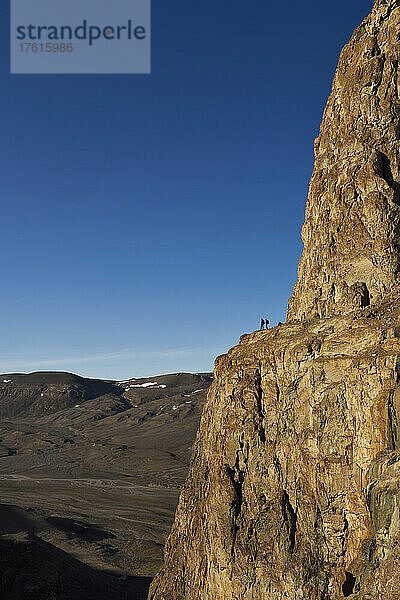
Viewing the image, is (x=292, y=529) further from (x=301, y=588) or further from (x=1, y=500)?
(x=1, y=500)

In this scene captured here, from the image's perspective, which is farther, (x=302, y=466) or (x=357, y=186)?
(x=357, y=186)

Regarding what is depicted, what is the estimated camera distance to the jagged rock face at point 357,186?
80.4ft

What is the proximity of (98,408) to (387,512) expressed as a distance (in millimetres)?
193449

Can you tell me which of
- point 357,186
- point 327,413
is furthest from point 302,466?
point 357,186

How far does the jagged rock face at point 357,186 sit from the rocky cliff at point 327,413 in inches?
2.9

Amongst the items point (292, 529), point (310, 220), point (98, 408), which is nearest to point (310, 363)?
point (292, 529)

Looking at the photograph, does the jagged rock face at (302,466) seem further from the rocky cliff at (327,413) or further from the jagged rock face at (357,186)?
the jagged rock face at (357,186)

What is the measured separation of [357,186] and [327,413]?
511 inches

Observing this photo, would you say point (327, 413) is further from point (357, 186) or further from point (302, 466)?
point (357, 186)

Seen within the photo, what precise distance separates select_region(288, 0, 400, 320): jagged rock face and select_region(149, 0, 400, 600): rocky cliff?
2.9 inches

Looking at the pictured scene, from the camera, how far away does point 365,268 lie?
24.5 m

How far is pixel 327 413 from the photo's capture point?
1891 cm

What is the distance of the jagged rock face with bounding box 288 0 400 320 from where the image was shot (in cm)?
2452

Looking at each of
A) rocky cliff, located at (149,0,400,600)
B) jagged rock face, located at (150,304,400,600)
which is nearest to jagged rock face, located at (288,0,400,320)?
rocky cliff, located at (149,0,400,600)
